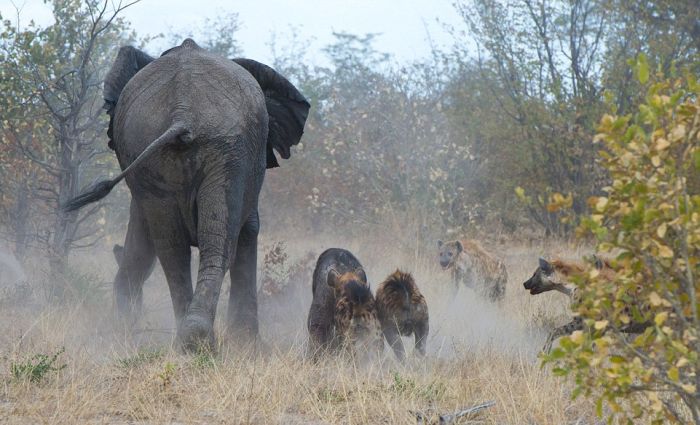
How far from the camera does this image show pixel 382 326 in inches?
306

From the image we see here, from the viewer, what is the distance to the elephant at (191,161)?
6613 millimetres

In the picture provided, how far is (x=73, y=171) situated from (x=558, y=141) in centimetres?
1041

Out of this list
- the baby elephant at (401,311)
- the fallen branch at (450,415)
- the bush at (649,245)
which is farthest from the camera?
the baby elephant at (401,311)

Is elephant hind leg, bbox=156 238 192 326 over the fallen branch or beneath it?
over

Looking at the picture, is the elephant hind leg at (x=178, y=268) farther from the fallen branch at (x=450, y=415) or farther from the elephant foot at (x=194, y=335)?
the fallen branch at (x=450, y=415)

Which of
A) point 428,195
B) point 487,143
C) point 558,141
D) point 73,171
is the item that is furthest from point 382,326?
point 487,143

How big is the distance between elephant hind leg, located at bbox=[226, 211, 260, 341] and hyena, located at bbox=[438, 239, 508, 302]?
430 centimetres

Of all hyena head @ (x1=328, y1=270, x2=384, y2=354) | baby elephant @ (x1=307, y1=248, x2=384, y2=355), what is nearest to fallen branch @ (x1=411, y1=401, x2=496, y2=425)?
baby elephant @ (x1=307, y1=248, x2=384, y2=355)

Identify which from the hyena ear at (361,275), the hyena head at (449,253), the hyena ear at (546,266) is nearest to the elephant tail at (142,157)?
the hyena ear at (361,275)

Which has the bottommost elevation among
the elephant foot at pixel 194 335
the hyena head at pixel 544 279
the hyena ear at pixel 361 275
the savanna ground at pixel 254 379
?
the savanna ground at pixel 254 379

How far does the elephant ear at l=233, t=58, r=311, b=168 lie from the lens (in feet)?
26.2

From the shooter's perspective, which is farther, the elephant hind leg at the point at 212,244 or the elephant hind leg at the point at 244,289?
the elephant hind leg at the point at 244,289

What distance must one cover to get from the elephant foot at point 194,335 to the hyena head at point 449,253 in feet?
20.5

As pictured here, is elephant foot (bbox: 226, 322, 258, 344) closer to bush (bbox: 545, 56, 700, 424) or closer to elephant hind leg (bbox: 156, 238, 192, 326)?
elephant hind leg (bbox: 156, 238, 192, 326)
